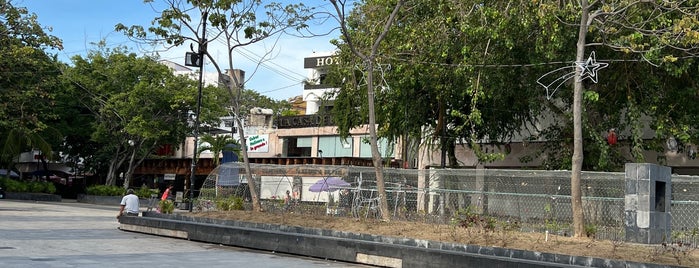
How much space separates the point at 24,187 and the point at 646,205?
1547 inches

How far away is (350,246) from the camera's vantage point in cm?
1430

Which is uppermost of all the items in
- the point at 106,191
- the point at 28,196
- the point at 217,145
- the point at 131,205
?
the point at 217,145

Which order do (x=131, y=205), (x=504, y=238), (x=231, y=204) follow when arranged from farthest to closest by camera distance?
(x=231, y=204) < (x=131, y=205) < (x=504, y=238)

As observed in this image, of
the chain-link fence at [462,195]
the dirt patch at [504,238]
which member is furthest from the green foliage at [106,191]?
the dirt patch at [504,238]

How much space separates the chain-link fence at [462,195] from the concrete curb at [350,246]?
10.7 feet

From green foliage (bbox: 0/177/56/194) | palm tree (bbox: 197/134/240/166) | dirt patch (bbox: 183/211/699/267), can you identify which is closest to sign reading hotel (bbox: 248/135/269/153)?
palm tree (bbox: 197/134/240/166)

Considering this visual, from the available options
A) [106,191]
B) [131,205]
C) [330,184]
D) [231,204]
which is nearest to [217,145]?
[106,191]

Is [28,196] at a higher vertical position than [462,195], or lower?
lower

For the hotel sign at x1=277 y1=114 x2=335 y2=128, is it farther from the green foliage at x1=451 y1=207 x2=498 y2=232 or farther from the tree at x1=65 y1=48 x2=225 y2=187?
the green foliage at x1=451 y1=207 x2=498 y2=232

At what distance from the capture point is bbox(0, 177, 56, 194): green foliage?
42469 mm

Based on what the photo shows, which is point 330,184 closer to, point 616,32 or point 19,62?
point 616,32

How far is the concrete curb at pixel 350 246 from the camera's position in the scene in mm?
11688

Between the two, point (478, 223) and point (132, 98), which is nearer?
point (478, 223)

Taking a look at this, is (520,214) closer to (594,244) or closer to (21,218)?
(594,244)
